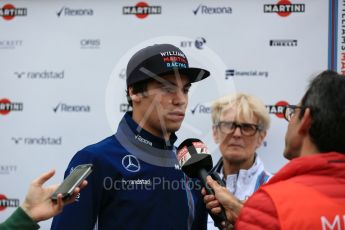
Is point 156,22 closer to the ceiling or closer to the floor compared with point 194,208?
closer to the ceiling

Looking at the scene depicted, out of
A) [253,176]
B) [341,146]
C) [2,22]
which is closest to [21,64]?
[2,22]

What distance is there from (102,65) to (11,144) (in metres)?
0.81

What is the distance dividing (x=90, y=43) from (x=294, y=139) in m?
2.04

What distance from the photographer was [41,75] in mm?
3127

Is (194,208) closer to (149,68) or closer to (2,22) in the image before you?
(149,68)

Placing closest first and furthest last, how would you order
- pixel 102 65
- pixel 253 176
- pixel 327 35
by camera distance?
pixel 253 176 < pixel 327 35 < pixel 102 65

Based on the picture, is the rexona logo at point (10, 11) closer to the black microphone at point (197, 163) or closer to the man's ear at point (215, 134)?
the man's ear at point (215, 134)

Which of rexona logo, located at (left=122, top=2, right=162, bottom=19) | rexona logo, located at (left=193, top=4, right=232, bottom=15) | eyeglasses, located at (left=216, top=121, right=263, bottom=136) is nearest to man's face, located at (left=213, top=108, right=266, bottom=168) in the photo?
eyeglasses, located at (left=216, top=121, right=263, bottom=136)

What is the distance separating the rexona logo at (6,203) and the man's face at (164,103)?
5.94 feet

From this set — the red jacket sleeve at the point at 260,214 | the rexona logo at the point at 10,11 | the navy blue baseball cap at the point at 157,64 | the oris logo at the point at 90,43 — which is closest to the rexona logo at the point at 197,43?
the oris logo at the point at 90,43

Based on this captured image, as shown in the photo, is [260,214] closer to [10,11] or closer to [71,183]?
[71,183]

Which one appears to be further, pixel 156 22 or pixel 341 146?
pixel 156 22

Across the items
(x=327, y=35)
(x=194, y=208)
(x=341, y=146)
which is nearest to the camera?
(x=341, y=146)

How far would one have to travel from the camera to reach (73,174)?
1305 mm
